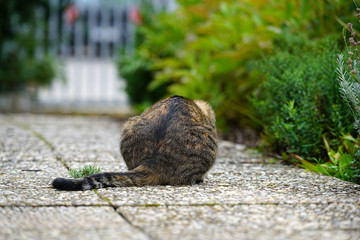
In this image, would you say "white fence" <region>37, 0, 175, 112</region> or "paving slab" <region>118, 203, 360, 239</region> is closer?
"paving slab" <region>118, 203, 360, 239</region>

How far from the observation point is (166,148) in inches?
125

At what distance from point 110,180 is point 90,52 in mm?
9547

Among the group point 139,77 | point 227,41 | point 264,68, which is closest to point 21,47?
point 139,77

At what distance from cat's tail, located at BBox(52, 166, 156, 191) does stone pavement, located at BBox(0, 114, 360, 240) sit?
0.16 feet

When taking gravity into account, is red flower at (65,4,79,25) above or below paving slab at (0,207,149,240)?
above

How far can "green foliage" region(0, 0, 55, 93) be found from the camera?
9727mm

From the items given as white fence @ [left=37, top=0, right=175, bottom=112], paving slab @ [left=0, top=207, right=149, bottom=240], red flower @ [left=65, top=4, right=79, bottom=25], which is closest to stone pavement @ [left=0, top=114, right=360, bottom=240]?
paving slab @ [left=0, top=207, right=149, bottom=240]

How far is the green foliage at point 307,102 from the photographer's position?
3.93m

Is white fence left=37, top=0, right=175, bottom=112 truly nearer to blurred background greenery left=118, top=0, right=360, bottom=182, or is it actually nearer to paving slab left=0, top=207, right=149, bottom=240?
blurred background greenery left=118, top=0, right=360, bottom=182

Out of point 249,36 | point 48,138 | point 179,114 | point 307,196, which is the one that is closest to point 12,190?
point 179,114

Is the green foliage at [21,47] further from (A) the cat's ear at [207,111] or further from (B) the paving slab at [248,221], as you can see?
(B) the paving slab at [248,221]

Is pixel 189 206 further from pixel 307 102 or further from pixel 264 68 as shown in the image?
pixel 264 68

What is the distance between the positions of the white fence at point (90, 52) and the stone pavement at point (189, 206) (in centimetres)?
735

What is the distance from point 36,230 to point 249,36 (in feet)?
13.6
